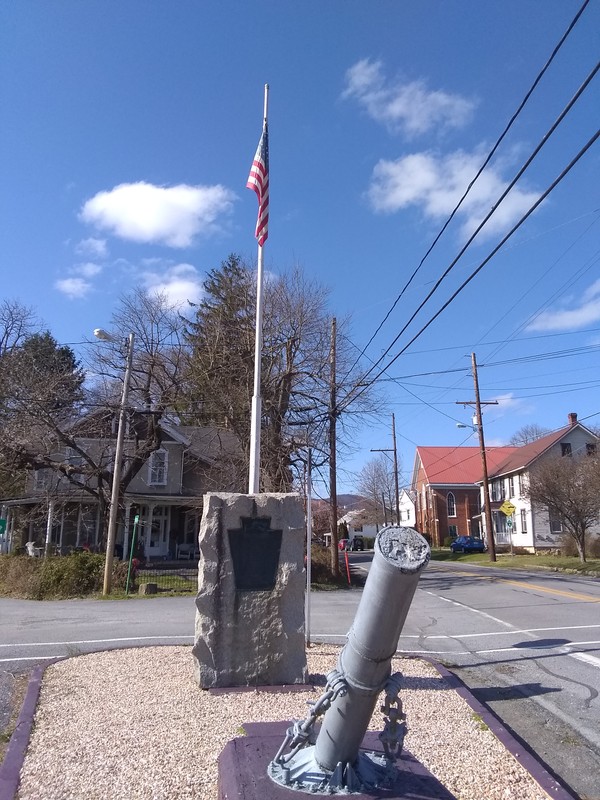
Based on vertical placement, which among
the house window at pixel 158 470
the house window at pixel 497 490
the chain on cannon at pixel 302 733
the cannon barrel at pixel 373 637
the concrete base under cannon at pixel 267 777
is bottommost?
the concrete base under cannon at pixel 267 777

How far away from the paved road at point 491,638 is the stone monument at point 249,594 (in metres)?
2.32

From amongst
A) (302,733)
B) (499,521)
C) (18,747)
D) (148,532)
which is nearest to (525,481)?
(499,521)

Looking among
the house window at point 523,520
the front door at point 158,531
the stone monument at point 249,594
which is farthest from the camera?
the house window at point 523,520

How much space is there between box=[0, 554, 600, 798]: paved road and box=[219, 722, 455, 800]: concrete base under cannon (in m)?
1.63

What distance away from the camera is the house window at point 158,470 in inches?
1331

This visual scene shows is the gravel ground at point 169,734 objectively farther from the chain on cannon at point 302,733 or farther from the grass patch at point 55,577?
the grass patch at point 55,577

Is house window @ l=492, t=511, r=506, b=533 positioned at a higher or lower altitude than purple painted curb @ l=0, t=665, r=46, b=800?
higher

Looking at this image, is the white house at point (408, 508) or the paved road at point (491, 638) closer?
the paved road at point (491, 638)

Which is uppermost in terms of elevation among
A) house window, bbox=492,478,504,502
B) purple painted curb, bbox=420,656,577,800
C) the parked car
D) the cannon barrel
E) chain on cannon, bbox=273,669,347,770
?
house window, bbox=492,478,504,502

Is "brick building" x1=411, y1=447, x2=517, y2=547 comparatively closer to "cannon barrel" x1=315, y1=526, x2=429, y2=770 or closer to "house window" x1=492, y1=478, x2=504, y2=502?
"house window" x1=492, y1=478, x2=504, y2=502

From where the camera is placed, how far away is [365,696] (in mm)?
3477

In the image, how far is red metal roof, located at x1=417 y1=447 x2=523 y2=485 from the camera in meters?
65.1

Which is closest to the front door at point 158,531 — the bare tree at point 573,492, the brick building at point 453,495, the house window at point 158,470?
the house window at point 158,470

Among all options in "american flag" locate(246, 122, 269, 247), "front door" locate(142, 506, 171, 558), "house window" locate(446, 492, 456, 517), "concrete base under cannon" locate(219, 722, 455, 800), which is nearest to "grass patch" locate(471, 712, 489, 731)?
"concrete base under cannon" locate(219, 722, 455, 800)
